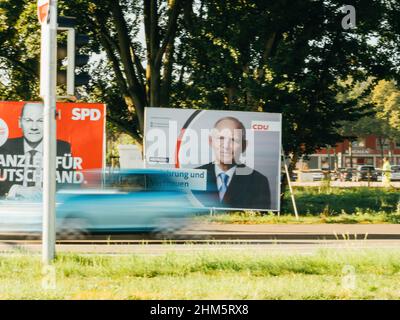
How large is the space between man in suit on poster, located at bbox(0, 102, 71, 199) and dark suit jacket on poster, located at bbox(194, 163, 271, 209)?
450 centimetres

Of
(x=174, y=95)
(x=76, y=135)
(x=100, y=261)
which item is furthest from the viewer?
(x=174, y=95)

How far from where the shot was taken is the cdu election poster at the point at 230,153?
20.8m

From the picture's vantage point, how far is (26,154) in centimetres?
1888

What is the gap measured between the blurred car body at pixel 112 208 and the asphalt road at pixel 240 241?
0.88 ft

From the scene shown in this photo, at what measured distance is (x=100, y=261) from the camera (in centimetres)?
1065

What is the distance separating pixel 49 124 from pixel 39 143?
8.92 meters

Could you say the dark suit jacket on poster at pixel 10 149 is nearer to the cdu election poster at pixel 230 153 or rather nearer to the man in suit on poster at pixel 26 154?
the man in suit on poster at pixel 26 154

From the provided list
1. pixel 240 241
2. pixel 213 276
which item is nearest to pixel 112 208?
pixel 240 241

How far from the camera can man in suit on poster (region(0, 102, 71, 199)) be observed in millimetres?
18766

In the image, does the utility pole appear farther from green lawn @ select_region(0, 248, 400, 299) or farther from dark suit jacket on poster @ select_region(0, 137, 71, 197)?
dark suit jacket on poster @ select_region(0, 137, 71, 197)

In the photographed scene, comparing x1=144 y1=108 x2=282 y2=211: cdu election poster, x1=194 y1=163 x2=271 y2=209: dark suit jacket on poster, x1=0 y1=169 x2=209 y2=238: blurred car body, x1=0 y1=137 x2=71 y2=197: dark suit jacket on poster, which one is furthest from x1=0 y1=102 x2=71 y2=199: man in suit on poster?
x1=194 y1=163 x2=271 y2=209: dark suit jacket on poster

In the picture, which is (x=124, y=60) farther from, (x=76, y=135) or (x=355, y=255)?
(x=355, y=255)
